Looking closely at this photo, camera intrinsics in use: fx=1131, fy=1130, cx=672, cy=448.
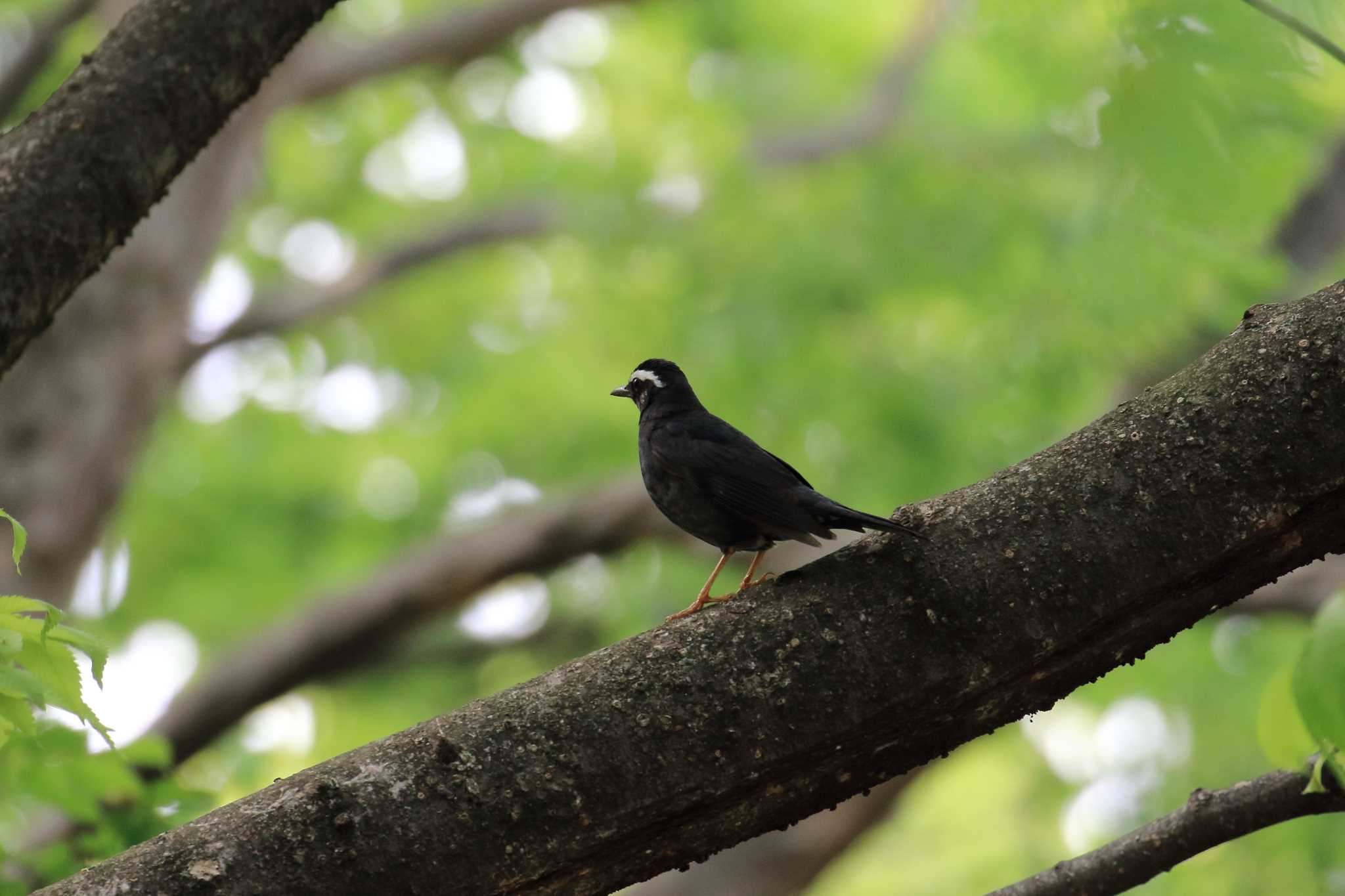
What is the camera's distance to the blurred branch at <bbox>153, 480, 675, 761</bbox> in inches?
262

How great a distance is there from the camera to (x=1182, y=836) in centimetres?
240

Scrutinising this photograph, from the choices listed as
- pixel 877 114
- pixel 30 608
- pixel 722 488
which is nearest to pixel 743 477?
pixel 722 488

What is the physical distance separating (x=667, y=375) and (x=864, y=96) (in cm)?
908

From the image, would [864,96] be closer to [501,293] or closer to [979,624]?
[501,293]

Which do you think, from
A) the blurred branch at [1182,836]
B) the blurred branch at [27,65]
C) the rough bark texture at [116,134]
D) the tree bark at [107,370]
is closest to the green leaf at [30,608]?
the rough bark texture at [116,134]

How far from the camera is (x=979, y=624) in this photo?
84.8 inches

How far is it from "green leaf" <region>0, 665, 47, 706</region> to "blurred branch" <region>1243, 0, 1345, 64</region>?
8.48ft

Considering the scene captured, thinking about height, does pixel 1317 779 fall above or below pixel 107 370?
above

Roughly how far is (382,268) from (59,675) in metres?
7.66

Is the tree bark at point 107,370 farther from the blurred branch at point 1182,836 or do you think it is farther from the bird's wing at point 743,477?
the blurred branch at point 1182,836

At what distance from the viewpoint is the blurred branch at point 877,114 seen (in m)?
10.4

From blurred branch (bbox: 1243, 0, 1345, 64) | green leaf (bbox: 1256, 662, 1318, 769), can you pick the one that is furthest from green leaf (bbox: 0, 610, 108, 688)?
blurred branch (bbox: 1243, 0, 1345, 64)

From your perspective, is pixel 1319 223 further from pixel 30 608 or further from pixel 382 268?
pixel 30 608

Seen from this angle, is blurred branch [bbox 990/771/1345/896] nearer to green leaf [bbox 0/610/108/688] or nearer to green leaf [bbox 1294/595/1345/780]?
green leaf [bbox 1294/595/1345/780]
